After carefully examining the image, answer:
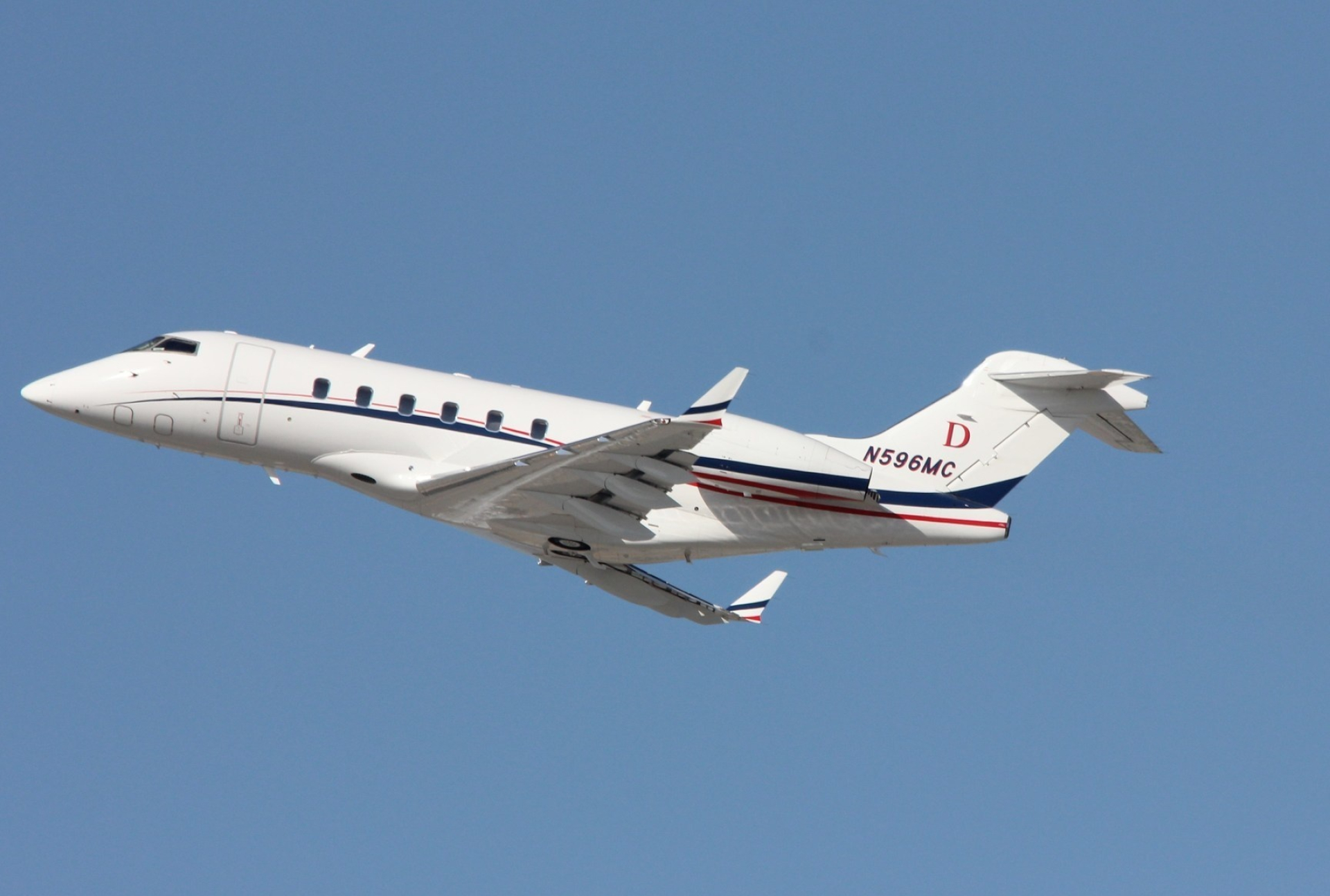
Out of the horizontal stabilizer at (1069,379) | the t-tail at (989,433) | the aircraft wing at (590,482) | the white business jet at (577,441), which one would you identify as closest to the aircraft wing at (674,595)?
the white business jet at (577,441)

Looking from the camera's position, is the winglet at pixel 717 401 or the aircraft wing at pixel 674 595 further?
the aircraft wing at pixel 674 595

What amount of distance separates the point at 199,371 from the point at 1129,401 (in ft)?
49.7

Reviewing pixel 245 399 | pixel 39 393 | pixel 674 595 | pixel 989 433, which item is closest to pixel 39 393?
pixel 39 393

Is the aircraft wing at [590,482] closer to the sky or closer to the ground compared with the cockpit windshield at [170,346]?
closer to the ground

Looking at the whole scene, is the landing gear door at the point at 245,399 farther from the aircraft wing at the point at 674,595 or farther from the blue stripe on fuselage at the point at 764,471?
the aircraft wing at the point at 674,595

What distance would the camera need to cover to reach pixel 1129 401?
2552 cm

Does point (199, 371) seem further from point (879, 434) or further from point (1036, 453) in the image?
point (1036, 453)

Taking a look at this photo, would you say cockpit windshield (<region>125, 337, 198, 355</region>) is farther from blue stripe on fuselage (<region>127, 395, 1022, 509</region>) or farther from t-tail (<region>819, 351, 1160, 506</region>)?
t-tail (<region>819, 351, 1160, 506</region>)

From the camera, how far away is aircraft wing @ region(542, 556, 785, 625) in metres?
29.0

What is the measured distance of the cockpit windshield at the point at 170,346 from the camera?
2717cm

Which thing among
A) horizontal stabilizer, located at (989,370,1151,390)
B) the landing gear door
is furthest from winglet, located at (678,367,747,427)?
the landing gear door

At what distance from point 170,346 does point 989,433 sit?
13843mm

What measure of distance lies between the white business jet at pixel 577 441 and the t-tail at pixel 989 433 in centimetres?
3

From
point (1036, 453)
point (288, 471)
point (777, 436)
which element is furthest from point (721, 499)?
point (288, 471)
